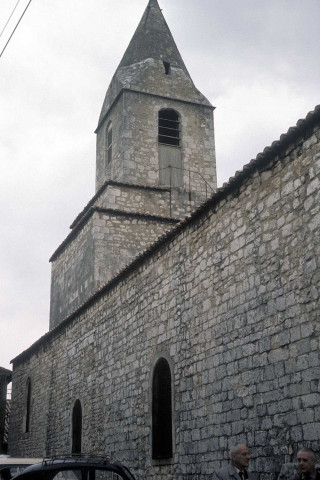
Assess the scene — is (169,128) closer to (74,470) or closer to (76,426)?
(76,426)

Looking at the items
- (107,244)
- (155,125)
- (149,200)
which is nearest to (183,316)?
(107,244)

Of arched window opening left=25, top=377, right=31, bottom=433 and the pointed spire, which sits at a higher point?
the pointed spire

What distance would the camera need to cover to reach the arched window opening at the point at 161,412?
9.84m

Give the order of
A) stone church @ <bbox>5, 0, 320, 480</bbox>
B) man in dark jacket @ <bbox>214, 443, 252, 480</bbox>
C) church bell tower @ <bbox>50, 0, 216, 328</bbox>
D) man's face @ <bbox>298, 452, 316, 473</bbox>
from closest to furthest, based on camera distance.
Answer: man's face @ <bbox>298, 452, 316, 473</bbox>
man in dark jacket @ <bbox>214, 443, 252, 480</bbox>
stone church @ <bbox>5, 0, 320, 480</bbox>
church bell tower @ <bbox>50, 0, 216, 328</bbox>

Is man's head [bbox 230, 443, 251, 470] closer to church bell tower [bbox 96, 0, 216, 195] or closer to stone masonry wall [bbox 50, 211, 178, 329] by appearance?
stone masonry wall [bbox 50, 211, 178, 329]

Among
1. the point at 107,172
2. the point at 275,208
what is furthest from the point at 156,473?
the point at 107,172

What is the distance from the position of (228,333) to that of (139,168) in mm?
11109

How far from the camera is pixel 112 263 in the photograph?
17203 mm

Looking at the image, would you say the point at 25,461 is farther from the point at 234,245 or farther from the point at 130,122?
the point at 130,122

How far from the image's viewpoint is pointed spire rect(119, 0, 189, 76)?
2086cm

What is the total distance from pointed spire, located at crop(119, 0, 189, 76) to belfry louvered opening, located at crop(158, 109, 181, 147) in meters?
2.04

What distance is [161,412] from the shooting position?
1016cm

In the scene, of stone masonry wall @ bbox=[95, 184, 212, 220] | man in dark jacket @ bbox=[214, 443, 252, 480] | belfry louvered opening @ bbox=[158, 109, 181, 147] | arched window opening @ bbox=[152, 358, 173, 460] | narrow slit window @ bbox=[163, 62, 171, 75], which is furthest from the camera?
narrow slit window @ bbox=[163, 62, 171, 75]

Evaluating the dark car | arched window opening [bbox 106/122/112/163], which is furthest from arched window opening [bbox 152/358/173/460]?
arched window opening [bbox 106/122/112/163]
